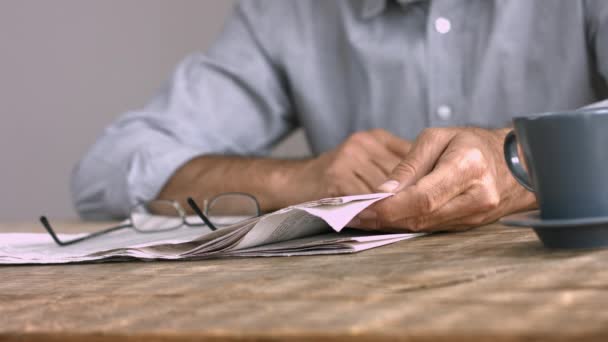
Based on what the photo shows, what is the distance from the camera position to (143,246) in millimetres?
726

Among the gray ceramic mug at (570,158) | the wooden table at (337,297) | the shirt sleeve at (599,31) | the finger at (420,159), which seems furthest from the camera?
the shirt sleeve at (599,31)

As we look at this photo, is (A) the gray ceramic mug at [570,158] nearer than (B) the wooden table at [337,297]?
No

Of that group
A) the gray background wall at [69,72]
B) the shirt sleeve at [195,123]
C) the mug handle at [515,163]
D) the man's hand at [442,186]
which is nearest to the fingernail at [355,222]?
the man's hand at [442,186]

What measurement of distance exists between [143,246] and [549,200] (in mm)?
351

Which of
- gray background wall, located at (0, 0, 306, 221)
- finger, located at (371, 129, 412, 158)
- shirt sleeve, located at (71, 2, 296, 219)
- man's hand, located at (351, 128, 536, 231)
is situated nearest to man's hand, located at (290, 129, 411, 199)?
finger, located at (371, 129, 412, 158)

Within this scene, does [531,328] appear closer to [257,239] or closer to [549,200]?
[549,200]

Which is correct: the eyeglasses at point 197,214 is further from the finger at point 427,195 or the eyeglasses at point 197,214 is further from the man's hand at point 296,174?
the finger at point 427,195

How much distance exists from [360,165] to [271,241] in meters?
0.34

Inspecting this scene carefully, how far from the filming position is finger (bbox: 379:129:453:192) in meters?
0.78

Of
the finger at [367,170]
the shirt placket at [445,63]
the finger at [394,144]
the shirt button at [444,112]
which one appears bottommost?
the finger at [367,170]

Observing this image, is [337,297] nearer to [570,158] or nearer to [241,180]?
[570,158]

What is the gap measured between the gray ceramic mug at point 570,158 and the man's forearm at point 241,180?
57 cm

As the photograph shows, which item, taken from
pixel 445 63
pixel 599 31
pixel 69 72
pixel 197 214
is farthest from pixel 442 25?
pixel 69 72

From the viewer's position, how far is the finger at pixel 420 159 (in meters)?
0.78
